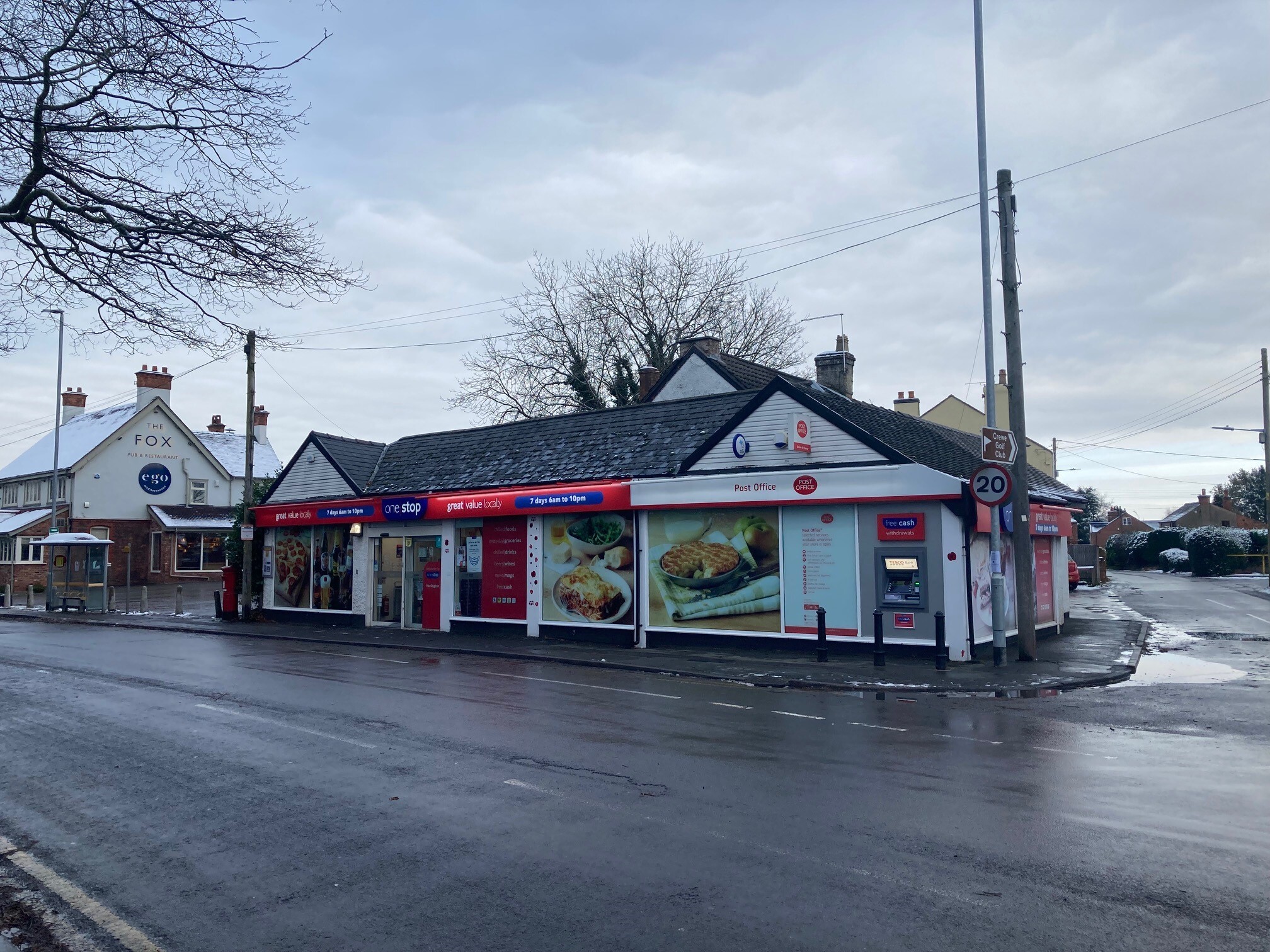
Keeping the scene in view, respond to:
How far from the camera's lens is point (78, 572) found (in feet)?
111

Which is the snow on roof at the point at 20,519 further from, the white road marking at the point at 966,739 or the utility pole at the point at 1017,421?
the white road marking at the point at 966,739

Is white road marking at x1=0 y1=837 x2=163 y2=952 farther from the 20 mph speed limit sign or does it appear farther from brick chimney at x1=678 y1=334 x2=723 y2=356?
brick chimney at x1=678 y1=334 x2=723 y2=356

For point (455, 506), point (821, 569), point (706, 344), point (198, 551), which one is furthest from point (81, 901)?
point (198, 551)

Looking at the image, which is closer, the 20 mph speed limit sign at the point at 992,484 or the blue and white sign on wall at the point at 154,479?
the 20 mph speed limit sign at the point at 992,484

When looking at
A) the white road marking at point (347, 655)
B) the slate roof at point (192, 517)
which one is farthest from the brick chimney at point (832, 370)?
the slate roof at point (192, 517)

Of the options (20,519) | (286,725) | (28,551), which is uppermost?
(20,519)

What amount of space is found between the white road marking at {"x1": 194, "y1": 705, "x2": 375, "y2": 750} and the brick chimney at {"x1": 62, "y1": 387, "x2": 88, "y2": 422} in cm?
5061

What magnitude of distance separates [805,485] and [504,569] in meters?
8.43

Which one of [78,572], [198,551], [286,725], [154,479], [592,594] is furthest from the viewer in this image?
[198,551]

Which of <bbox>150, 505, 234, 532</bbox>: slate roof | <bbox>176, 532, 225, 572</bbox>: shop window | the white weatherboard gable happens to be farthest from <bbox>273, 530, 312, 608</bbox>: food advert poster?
<bbox>176, 532, 225, 572</bbox>: shop window

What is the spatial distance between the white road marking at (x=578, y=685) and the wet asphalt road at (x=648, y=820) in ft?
2.12

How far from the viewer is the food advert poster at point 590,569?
2039 centimetres

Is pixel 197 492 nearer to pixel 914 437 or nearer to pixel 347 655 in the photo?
pixel 347 655

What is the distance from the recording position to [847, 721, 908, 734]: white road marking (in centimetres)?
1032
